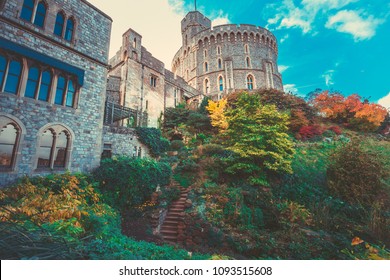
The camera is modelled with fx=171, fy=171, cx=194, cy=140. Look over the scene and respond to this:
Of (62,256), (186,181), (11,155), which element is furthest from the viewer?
(186,181)

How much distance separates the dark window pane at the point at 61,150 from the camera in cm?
763

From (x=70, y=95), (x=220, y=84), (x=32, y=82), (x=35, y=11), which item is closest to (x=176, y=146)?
(x=70, y=95)

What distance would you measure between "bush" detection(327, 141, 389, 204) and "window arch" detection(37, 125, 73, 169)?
41.8 ft

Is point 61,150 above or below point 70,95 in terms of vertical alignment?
below

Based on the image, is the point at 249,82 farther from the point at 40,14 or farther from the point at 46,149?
the point at 46,149

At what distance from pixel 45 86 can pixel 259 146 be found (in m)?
10.6

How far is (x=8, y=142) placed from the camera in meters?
6.43

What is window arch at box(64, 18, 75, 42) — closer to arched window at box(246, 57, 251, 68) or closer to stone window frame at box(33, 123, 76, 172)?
stone window frame at box(33, 123, 76, 172)

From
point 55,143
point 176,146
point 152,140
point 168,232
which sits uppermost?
point 176,146

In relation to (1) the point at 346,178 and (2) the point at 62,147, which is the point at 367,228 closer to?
(1) the point at 346,178

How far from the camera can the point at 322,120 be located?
2012cm

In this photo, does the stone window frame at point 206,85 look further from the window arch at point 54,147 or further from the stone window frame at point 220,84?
the window arch at point 54,147

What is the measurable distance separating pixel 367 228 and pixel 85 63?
13.5 metres

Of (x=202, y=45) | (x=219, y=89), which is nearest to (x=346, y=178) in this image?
(x=219, y=89)
